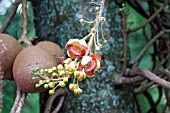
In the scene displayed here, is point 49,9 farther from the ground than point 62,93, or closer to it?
farther from the ground

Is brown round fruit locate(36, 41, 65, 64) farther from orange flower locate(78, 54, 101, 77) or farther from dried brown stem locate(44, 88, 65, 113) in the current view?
orange flower locate(78, 54, 101, 77)

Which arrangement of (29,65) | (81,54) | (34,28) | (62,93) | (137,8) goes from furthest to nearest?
(137,8)
(34,28)
(62,93)
(29,65)
(81,54)

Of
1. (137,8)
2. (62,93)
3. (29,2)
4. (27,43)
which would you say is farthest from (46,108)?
(137,8)

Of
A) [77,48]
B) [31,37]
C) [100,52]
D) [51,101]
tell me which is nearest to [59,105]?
[51,101]

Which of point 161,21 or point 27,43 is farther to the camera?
point 161,21

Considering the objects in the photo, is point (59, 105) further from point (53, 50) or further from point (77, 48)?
point (77, 48)

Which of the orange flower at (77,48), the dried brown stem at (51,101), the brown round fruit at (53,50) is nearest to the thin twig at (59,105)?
the dried brown stem at (51,101)

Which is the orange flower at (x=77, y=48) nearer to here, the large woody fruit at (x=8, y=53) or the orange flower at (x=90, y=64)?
the orange flower at (x=90, y=64)

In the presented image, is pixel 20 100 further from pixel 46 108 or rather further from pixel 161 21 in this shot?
pixel 161 21
